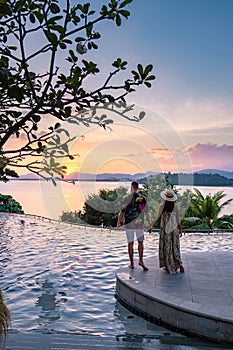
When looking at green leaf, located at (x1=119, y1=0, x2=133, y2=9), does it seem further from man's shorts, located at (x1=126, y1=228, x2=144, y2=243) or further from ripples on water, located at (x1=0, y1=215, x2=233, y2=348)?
man's shorts, located at (x1=126, y1=228, x2=144, y2=243)

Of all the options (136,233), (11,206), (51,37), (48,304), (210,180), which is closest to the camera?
(51,37)

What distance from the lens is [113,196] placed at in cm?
1961

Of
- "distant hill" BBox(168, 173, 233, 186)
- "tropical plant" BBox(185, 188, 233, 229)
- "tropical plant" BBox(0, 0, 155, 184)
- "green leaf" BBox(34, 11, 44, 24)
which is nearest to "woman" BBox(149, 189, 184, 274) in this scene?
"tropical plant" BBox(0, 0, 155, 184)

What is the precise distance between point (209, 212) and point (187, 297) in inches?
482

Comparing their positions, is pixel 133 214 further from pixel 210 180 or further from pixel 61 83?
pixel 210 180

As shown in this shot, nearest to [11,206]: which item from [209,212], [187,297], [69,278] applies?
[209,212]

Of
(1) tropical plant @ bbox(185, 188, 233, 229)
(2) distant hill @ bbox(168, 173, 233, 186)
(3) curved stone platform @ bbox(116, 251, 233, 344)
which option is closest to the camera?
(3) curved stone platform @ bbox(116, 251, 233, 344)

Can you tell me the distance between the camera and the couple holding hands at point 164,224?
255 inches

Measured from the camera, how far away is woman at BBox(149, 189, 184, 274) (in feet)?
21.2

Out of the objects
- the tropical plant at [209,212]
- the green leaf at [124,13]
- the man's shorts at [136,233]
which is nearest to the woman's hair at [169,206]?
the man's shorts at [136,233]

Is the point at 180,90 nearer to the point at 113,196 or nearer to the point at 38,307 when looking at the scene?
the point at 113,196

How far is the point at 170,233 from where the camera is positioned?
6.44 metres

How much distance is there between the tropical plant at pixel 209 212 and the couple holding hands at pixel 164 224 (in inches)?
397

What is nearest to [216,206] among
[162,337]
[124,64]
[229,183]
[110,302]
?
[229,183]
